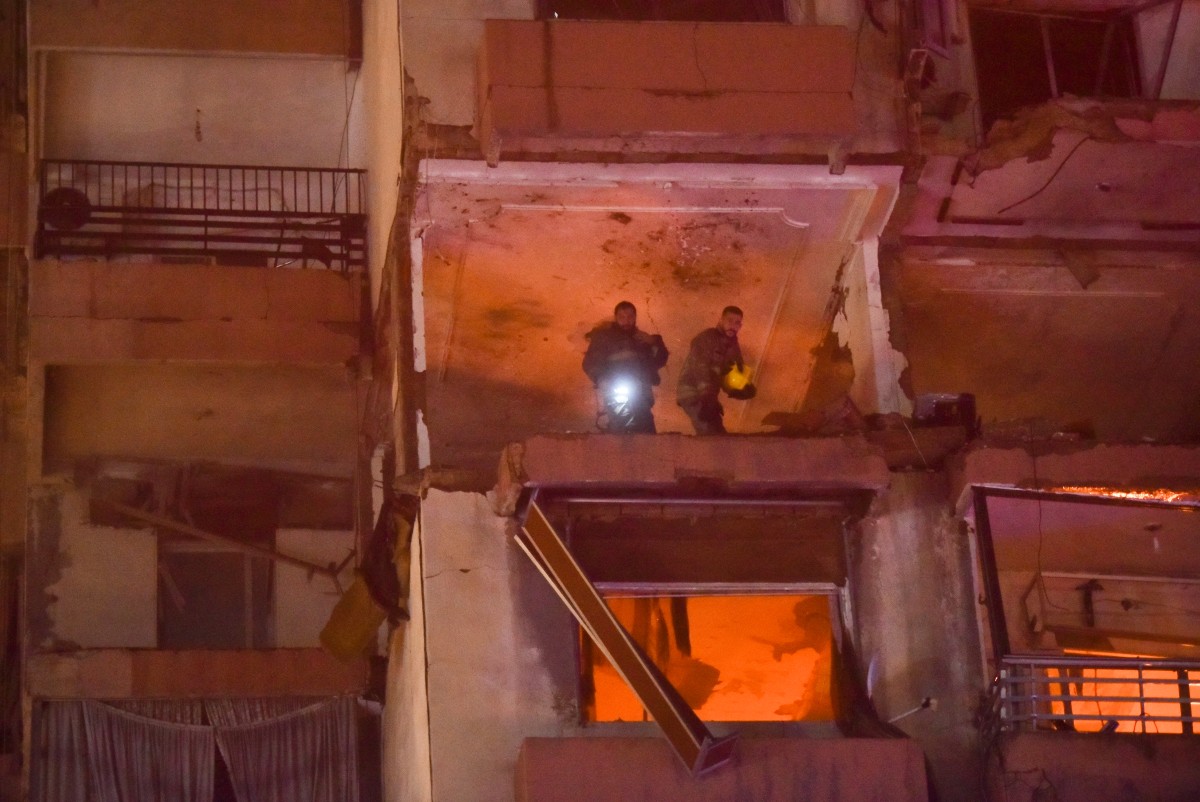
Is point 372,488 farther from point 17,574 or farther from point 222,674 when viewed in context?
point 17,574

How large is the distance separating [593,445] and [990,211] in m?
4.86

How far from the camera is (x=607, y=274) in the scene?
18.1 m

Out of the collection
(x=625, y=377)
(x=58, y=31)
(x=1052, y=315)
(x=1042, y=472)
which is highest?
(x=58, y=31)

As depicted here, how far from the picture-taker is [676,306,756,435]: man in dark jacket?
1609 centimetres

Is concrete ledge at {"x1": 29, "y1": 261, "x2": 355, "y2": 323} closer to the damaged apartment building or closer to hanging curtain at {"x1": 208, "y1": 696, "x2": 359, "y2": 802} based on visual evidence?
the damaged apartment building

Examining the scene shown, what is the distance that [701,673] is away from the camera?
15.4 m

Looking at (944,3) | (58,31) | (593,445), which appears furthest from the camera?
(58,31)

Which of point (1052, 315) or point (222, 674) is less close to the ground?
point (1052, 315)

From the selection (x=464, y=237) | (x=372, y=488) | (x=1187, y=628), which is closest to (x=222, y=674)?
(x=372, y=488)

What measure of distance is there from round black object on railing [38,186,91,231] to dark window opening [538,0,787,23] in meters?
6.13

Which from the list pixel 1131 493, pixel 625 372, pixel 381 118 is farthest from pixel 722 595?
pixel 381 118

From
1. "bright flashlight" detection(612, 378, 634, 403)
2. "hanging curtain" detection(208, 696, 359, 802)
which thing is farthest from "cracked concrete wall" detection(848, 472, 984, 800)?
"hanging curtain" detection(208, 696, 359, 802)

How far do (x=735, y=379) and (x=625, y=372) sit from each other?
0.91 meters

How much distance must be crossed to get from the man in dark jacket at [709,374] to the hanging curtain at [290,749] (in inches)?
203
